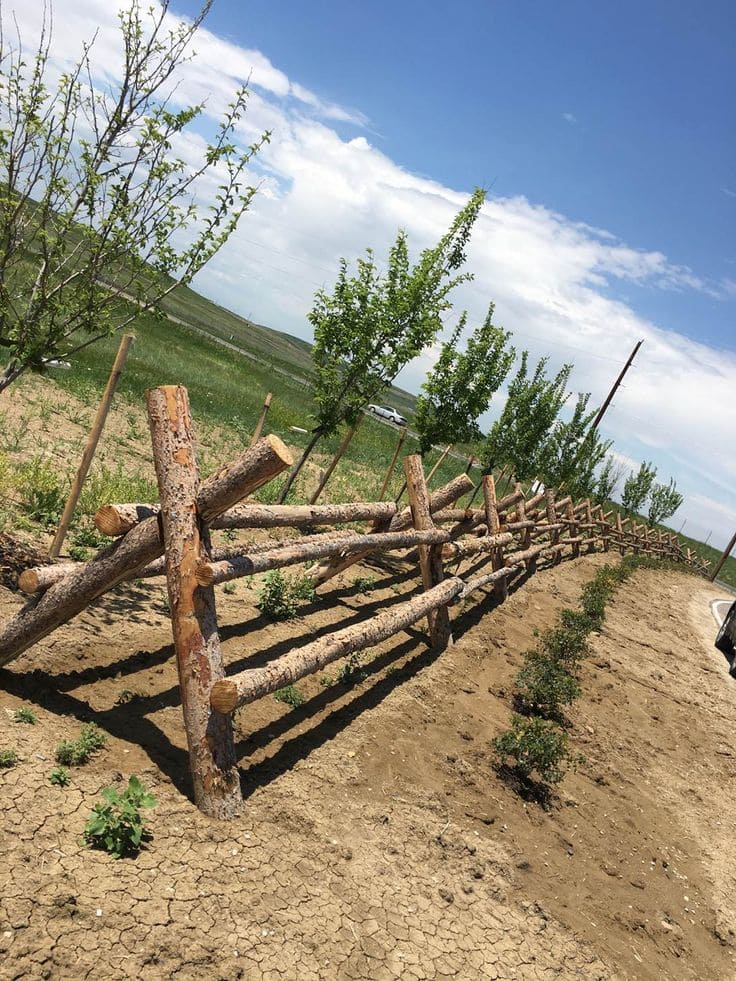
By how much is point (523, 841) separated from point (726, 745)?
15.8ft

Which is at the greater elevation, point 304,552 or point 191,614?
point 304,552

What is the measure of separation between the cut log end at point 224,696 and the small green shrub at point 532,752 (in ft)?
8.60

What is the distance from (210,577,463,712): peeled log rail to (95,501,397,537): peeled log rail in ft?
3.17

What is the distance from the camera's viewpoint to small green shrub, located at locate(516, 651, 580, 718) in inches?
246

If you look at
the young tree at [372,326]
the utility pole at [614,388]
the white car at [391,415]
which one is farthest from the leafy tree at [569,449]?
the white car at [391,415]

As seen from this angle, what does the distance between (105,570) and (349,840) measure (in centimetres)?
212

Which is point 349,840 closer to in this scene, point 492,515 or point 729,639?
point 492,515

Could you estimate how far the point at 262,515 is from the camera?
4914 mm

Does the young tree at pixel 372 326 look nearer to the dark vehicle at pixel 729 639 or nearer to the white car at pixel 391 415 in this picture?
the dark vehicle at pixel 729 639

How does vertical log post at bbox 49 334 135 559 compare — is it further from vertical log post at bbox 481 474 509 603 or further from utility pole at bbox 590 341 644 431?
utility pole at bbox 590 341 644 431

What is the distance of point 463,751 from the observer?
5.08 metres

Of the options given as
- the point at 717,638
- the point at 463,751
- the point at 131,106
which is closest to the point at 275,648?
the point at 463,751

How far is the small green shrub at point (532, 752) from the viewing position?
4.94m

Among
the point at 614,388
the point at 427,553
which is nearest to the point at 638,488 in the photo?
the point at 614,388
